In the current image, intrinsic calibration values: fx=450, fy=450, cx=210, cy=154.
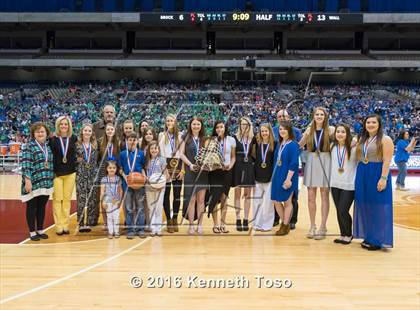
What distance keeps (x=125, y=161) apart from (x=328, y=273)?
8.96ft

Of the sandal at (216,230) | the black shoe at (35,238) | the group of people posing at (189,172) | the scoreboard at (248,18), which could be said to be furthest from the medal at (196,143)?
the scoreboard at (248,18)

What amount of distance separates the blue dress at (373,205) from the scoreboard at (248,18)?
840 inches

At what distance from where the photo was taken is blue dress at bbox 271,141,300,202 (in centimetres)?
551

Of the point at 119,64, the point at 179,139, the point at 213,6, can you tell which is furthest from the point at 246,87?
the point at 179,139

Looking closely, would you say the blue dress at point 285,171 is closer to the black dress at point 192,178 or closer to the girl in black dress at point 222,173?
the girl in black dress at point 222,173

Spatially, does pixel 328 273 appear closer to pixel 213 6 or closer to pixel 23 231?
pixel 23 231

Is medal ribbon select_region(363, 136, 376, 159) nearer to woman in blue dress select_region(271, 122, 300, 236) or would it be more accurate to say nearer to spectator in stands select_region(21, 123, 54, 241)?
woman in blue dress select_region(271, 122, 300, 236)

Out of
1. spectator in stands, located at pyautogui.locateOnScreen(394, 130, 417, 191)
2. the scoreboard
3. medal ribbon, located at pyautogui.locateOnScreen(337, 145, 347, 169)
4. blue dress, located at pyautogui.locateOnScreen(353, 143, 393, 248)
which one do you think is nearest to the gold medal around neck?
medal ribbon, located at pyautogui.locateOnScreen(337, 145, 347, 169)

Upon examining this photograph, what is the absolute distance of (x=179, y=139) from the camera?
5699 mm

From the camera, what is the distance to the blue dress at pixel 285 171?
18.1ft

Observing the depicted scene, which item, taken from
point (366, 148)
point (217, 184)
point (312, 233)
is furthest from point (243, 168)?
point (366, 148)

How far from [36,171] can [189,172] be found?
1.87 meters

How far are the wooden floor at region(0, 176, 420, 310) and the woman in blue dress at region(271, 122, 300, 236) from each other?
549 mm

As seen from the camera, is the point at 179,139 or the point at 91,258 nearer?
the point at 91,258
